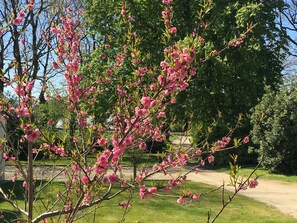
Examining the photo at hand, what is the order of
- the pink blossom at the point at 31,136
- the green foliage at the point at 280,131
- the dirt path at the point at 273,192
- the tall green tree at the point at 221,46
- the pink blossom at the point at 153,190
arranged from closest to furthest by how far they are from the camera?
1. the pink blossom at the point at 31,136
2. the pink blossom at the point at 153,190
3. the dirt path at the point at 273,192
4. the green foliage at the point at 280,131
5. the tall green tree at the point at 221,46

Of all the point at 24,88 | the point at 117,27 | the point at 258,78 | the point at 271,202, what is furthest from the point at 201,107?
the point at 24,88

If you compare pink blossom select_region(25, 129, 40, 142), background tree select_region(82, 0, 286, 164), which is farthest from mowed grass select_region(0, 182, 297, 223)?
background tree select_region(82, 0, 286, 164)

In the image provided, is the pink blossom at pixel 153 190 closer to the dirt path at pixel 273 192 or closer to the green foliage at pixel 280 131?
the dirt path at pixel 273 192

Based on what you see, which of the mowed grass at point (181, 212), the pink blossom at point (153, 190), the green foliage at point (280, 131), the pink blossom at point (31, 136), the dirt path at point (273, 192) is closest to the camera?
the pink blossom at point (31, 136)

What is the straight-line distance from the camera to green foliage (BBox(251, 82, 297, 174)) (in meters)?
16.7

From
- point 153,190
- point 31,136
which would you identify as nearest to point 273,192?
point 153,190

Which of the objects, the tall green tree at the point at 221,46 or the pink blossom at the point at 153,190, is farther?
the tall green tree at the point at 221,46

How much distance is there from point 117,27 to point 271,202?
42.3ft

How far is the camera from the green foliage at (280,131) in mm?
16656

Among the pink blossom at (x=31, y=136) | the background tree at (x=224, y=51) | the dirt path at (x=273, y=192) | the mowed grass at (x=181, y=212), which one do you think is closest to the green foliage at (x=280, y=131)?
the dirt path at (x=273, y=192)

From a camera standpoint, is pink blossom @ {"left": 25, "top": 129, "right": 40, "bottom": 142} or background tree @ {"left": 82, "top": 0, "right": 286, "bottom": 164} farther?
background tree @ {"left": 82, "top": 0, "right": 286, "bottom": 164}

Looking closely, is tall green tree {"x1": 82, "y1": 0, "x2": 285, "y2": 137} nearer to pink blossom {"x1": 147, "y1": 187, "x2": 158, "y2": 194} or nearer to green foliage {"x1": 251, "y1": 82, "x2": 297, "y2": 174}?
green foliage {"x1": 251, "y1": 82, "x2": 297, "y2": 174}

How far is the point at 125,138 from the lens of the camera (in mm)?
2557

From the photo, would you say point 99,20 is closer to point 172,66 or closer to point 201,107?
point 201,107
